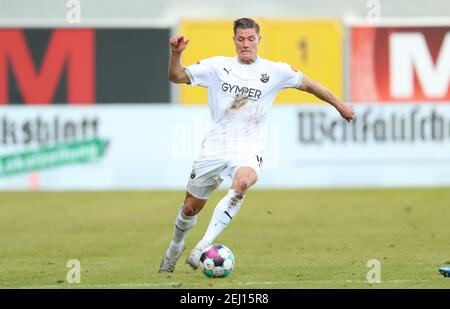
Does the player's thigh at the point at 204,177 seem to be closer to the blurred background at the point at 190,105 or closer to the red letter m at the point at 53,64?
the blurred background at the point at 190,105

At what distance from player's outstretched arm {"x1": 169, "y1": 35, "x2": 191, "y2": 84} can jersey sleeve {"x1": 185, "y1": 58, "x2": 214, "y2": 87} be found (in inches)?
1.9

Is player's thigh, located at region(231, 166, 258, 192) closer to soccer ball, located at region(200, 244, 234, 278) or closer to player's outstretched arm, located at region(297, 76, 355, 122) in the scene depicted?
soccer ball, located at region(200, 244, 234, 278)

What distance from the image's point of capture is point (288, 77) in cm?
1090

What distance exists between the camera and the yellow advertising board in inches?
980

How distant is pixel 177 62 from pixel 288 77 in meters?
1.09

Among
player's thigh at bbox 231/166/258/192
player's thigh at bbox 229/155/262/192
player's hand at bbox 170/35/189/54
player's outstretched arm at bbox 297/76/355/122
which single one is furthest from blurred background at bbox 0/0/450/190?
player's hand at bbox 170/35/189/54

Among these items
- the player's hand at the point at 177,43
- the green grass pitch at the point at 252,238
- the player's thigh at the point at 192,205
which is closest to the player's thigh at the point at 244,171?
the player's thigh at the point at 192,205

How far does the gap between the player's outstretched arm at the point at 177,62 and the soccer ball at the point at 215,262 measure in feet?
5.12

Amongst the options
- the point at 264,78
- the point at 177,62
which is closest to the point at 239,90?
the point at 264,78

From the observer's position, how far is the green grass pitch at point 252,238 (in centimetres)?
1051

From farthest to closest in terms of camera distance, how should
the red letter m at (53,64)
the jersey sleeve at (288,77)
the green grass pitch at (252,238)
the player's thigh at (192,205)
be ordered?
1. the red letter m at (53,64)
2. the jersey sleeve at (288,77)
3. the player's thigh at (192,205)
4. the green grass pitch at (252,238)

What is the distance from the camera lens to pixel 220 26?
25078 mm

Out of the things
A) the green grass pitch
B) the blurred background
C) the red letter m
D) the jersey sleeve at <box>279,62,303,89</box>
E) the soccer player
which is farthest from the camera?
the red letter m
